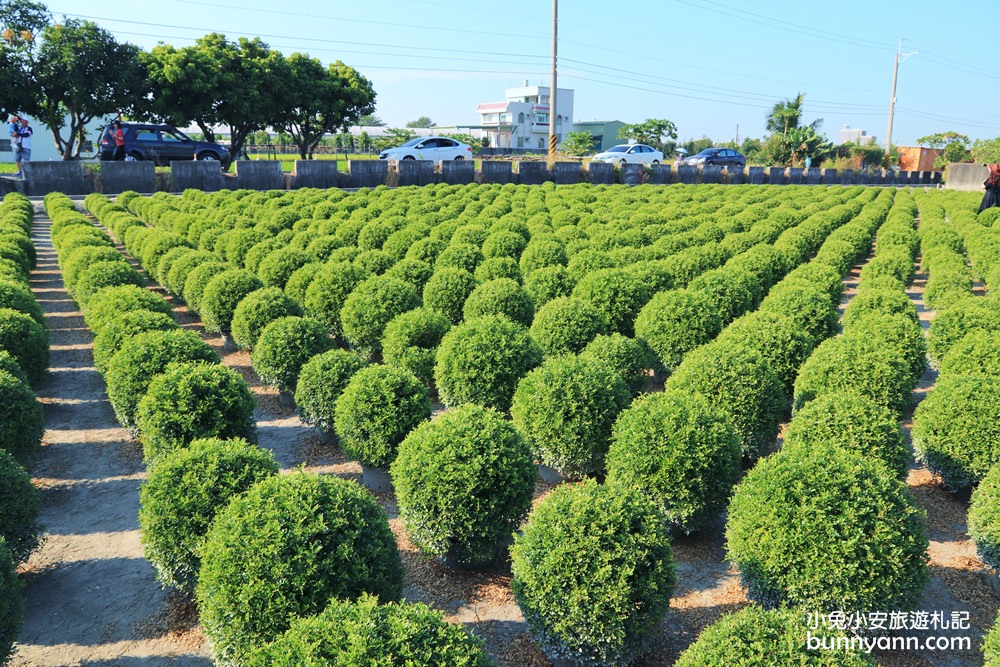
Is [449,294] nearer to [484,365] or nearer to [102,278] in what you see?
[484,365]

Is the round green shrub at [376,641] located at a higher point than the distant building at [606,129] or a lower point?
lower

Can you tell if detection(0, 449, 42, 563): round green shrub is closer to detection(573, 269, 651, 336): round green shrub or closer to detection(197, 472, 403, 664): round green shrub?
detection(197, 472, 403, 664): round green shrub

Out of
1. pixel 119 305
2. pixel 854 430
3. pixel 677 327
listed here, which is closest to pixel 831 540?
pixel 854 430

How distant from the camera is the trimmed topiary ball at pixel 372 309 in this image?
973 centimetres

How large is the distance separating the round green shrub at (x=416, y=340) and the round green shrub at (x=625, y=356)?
2.11 metres

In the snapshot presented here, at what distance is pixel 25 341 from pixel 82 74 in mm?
36502

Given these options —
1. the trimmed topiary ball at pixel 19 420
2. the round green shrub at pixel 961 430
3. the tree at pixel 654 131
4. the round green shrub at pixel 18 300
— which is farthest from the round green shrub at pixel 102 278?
the tree at pixel 654 131

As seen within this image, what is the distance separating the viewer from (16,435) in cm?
647

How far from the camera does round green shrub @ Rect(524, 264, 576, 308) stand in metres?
11.0

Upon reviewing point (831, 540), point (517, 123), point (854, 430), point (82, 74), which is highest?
point (517, 123)

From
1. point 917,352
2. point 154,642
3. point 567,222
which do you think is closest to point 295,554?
point 154,642

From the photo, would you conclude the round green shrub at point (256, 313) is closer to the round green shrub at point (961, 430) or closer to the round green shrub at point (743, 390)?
the round green shrub at point (743, 390)

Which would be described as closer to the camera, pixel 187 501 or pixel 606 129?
pixel 187 501

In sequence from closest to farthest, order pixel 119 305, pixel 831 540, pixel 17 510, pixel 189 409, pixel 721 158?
1. pixel 831 540
2. pixel 17 510
3. pixel 189 409
4. pixel 119 305
5. pixel 721 158
